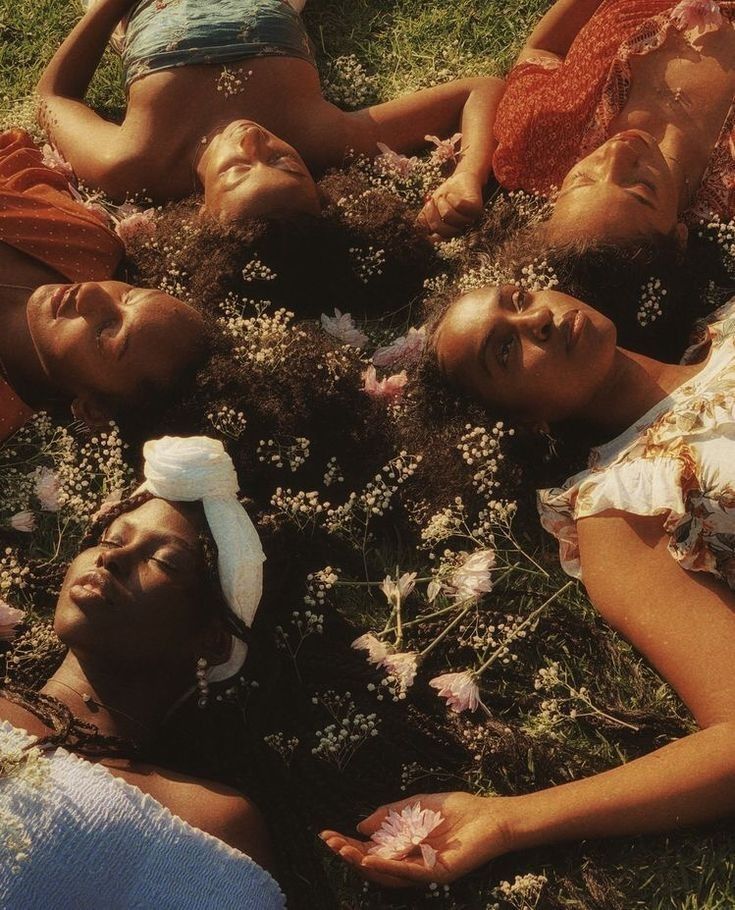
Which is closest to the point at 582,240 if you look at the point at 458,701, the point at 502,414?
the point at 502,414

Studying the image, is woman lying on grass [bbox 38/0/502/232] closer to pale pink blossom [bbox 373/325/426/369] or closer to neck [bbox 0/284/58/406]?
pale pink blossom [bbox 373/325/426/369]

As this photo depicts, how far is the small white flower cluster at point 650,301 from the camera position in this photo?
4418mm

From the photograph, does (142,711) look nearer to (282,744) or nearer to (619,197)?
(282,744)

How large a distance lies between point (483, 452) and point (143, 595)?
4.65 feet

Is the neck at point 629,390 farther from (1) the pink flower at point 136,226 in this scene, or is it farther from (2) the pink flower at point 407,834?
(1) the pink flower at point 136,226

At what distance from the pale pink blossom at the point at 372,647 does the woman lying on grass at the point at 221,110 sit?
2.02 m

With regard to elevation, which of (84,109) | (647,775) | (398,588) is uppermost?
(84,109)

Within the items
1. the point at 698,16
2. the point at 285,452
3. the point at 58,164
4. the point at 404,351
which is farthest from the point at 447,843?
the point at 698,16

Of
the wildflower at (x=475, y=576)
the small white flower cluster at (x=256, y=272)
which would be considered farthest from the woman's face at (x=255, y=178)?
the wildflower at (x=475, y=576)

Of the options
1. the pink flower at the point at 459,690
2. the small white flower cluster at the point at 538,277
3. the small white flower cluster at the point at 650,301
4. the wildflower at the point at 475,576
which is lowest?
the pink flower at the point at 459,690

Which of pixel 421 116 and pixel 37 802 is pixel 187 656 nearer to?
pixel 37 802

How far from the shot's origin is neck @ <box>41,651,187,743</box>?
3721 millimetres

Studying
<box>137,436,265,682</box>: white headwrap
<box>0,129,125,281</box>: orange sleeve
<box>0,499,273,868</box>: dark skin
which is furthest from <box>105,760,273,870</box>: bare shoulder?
<box>0,129,125,281</box>: orange sleeve

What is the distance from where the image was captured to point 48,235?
15.5ft
